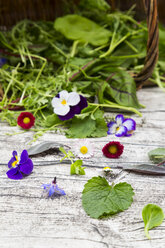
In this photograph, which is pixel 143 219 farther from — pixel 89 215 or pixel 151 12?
pixel 151 12

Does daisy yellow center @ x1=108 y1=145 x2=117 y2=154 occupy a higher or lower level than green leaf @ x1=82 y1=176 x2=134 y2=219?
higher

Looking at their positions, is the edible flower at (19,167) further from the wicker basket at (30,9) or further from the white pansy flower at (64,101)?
the wicker basket at (30,9)

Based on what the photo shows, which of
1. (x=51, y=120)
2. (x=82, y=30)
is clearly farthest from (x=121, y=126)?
(x=82, y=30)

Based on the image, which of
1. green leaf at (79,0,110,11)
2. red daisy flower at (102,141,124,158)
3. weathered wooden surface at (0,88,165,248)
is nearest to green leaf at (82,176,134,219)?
weathered wooden surface at (0,88,165,248)

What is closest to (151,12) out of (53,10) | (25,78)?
(25,78)

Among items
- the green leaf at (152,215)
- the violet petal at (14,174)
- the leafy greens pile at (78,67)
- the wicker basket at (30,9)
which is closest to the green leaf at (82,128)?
the leafy greens pile at (78,67)

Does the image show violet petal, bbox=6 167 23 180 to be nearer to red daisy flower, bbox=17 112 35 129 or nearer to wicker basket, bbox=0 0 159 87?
red daisy flower, bbox=17 112 35 129
